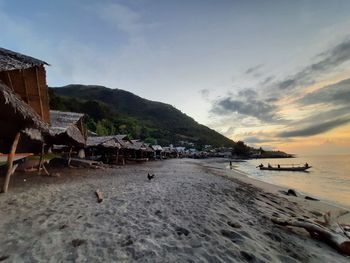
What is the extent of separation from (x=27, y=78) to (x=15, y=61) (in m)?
1.46

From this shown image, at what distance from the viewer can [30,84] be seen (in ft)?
31.7

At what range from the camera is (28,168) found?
1534cm

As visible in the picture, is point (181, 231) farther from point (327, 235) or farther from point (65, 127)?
point (65, 127)

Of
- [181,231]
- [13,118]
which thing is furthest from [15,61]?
[181,231]

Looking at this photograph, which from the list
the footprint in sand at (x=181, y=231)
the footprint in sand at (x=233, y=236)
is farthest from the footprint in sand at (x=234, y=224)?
the footprint in sand at (x=181, y=231)

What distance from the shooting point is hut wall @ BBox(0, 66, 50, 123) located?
30.3ft

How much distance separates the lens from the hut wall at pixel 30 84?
9229mm

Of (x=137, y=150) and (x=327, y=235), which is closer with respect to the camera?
(x=327, y=235)

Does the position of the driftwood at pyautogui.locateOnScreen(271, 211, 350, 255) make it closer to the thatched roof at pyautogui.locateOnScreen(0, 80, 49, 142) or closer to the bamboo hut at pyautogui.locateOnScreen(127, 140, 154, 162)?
the thatched roof at pyautogui.locateOnScreen(0, 80, 49, 142)

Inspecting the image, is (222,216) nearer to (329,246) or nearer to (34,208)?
(329,246)

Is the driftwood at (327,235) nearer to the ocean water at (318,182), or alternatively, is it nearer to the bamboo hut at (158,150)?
the ocean water at (318,182)

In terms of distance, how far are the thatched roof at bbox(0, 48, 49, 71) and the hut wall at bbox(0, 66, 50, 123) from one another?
1.76 ft

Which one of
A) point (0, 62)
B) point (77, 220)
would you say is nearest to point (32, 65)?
point (0, 62)

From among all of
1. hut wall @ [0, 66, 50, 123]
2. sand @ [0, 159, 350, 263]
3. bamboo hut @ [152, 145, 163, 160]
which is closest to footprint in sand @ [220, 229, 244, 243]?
sand @ [0, 159, 350, 263]
